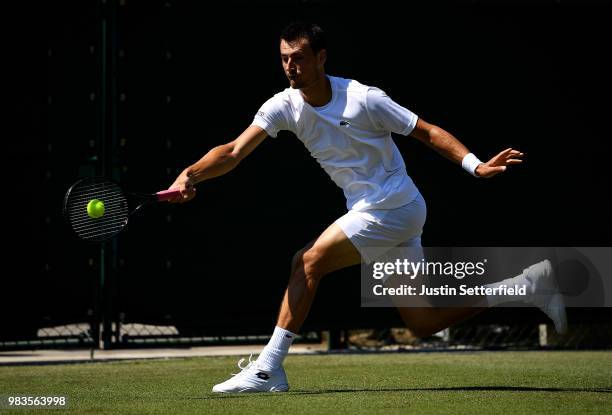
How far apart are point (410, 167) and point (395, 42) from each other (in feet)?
3.11

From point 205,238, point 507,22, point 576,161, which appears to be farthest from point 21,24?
point 576,161

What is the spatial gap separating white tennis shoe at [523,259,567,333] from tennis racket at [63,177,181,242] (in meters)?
1.94

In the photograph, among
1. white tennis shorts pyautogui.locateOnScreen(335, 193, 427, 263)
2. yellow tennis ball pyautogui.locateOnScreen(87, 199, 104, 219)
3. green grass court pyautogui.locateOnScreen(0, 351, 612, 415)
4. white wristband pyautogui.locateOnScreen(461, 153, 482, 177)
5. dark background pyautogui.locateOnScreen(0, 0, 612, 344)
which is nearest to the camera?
green grass court pyautogui.locateOnScreen(0, 351, 612, 415)

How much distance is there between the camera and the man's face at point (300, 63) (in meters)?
5.18

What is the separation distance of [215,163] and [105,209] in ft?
2.34

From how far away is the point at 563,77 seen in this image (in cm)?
857

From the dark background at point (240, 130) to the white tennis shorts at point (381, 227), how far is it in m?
2.67

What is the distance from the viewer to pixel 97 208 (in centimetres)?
539

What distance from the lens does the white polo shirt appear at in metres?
5.20

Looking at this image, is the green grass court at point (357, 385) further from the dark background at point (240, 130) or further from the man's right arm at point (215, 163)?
the man's right arm at point (215, 163)

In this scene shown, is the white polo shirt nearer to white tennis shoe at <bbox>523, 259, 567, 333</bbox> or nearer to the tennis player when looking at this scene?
the tennis player

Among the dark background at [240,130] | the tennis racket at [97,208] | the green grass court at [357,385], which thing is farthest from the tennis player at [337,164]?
the dark background at [240,130]

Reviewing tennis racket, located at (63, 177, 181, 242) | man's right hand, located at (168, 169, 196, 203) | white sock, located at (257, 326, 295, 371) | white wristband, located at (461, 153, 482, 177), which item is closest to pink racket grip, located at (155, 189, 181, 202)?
man's right hand, located at (168, 169, 196, 203)

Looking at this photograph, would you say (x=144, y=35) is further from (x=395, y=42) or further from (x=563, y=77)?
(x=563, y=77)
